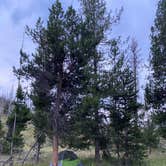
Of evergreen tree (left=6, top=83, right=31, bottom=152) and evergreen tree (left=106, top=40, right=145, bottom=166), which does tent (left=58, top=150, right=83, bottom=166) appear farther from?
evergreen tree (left=6, top=83, right=31, bottom=152)

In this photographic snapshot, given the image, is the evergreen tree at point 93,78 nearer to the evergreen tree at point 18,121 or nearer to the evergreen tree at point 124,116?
the evergreen tree at point 124,116

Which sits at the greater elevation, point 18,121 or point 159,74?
point 159,74

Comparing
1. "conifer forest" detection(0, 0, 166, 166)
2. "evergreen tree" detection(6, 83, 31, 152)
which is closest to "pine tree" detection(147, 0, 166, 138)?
"conifer forest" detection(0, 0, 166, 166)

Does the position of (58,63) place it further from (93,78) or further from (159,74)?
(159,74)

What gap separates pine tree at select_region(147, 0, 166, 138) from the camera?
56.5ft

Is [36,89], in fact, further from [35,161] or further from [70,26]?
[35,161]

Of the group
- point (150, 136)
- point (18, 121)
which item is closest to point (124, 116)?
point (150, 136)

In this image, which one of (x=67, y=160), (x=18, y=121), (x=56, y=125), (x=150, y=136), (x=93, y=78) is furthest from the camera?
(x=18, y=121)

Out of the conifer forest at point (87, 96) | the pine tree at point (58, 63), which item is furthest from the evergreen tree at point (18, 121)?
the pine tree at point (58, 63)

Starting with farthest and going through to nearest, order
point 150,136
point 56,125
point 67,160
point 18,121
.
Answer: point 18,121 → point 150,136 → point 67,160 → point 56,125

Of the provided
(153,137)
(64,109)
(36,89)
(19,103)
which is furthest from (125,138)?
(19,103)

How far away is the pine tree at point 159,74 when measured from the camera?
56.5ft

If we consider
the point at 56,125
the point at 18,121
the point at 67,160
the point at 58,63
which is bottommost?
the point at 67,160

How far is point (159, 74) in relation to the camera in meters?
17.6
